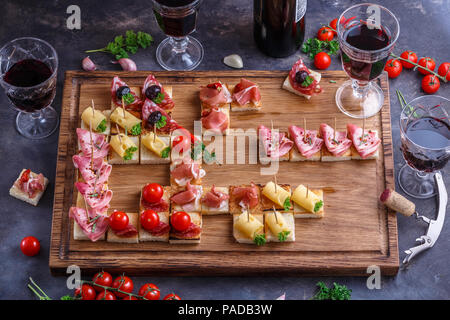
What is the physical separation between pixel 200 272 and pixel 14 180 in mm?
1247

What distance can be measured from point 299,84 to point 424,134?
76 centimetres

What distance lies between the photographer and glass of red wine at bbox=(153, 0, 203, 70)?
3867mm

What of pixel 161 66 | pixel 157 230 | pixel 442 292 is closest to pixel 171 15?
pixel 161 66

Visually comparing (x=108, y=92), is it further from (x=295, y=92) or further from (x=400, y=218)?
(x=400, y=218)

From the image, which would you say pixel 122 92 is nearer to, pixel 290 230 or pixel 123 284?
pixel 123 284

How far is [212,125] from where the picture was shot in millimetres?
4016

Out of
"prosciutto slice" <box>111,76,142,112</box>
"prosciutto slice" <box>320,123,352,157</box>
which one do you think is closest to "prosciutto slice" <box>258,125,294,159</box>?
"prosciutto slice" <box>320,123,352,157</box>

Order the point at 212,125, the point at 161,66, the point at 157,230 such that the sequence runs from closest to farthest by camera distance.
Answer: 1. the point at 157,230
2. the point at 212,125
3. the point at 161,66

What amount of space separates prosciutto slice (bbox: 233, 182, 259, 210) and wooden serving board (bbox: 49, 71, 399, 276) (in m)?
0.11

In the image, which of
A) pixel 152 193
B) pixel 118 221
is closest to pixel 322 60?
pixel 152 193

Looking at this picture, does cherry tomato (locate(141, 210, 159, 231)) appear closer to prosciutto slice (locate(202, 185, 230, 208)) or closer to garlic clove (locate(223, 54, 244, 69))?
prosciutto slice (locate(202, 185, 230, 208))

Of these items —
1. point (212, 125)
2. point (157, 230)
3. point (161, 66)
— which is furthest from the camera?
point (161, 66)

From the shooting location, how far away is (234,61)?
→ 4.34m

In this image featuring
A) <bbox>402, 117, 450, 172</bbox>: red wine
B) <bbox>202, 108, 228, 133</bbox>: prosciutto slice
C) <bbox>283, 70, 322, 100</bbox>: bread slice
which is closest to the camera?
<bbox>402, 117, 450, 172</bbox>: red wine
